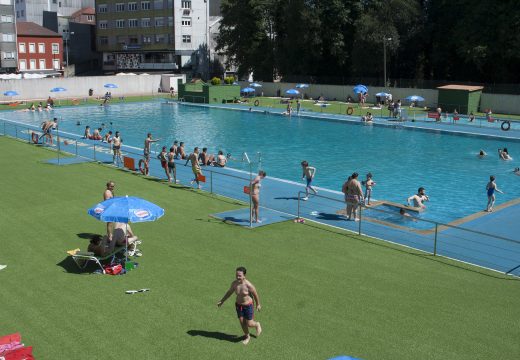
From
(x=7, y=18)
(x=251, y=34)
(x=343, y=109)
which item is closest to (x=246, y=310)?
(x=343, y=109)

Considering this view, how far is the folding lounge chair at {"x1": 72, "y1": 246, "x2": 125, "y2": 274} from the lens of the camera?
13695 mm

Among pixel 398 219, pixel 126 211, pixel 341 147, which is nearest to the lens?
pixel 126 211

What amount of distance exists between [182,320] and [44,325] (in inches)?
103

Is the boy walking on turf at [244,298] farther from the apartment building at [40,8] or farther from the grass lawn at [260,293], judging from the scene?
the apartment building at [40,8]

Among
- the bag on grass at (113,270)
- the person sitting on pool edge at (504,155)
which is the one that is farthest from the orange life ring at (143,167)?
the person sitting on pool edge at (504,155)

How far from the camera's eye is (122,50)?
101375mm

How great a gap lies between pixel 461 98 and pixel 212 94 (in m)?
28.0

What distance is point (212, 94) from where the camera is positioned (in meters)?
66.5

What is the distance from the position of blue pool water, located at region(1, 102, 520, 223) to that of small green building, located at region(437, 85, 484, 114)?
1091 centimetres

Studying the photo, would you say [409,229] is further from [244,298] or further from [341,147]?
[341,147]

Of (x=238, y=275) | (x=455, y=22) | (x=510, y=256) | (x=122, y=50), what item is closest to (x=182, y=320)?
(x=238, y=275)

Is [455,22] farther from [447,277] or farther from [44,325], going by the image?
[44,325]

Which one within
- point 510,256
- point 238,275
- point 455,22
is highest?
point 455,22

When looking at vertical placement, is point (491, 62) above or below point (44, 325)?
above
